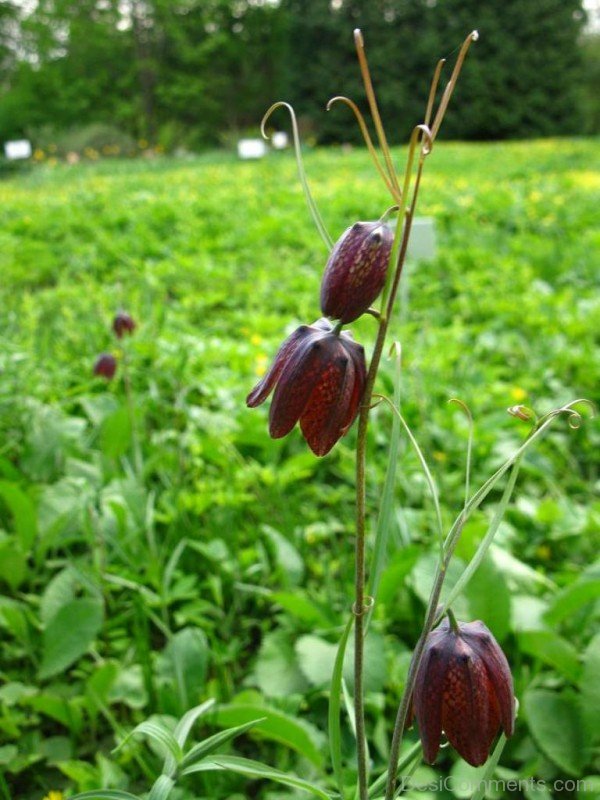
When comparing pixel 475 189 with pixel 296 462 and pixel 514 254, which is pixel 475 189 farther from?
pixel 296 462

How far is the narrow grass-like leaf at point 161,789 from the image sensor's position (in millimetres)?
490

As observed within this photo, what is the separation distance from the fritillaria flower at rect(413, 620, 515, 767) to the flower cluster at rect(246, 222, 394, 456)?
0.14 meters

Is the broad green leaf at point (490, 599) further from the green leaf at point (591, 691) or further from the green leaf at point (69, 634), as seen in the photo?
the green leaf at point (69, 634)

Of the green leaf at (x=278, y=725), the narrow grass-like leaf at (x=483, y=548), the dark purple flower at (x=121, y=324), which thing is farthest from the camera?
the dark purple flower at (x=121, y=324)

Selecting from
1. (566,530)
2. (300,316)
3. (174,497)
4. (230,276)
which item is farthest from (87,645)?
(230,276)

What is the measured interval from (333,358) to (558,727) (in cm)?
66

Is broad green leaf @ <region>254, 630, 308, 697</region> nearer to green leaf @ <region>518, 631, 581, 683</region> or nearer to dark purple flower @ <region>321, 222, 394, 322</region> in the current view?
green leaf @ <region>518, 631, 581, 683</region>

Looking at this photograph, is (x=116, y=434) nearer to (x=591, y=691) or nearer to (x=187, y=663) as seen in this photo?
(x=187, y=663)

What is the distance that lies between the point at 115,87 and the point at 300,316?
1656 centimetres

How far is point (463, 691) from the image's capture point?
18.5 inches

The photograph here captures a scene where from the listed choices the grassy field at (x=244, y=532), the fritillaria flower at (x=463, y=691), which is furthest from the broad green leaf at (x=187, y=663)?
the fritillaria flower at (x=463, y=691)

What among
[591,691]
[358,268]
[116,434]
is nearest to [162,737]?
[358,268]

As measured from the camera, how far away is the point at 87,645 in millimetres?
1008

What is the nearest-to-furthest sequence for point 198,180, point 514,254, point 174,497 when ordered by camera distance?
point 174,497 → point 514,254 → point 198,180
